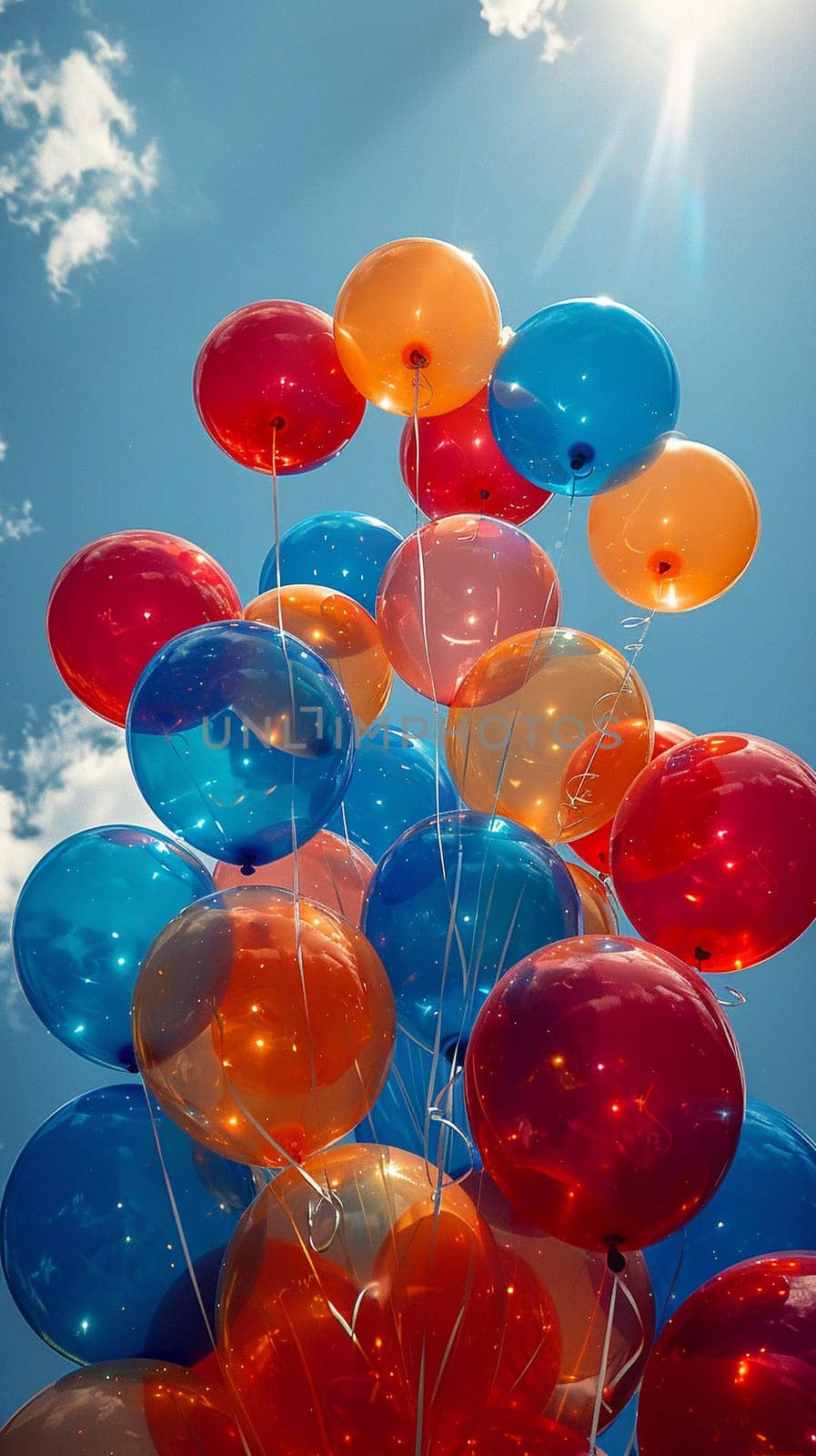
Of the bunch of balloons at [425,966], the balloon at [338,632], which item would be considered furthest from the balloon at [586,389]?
the balloon at [338,632]

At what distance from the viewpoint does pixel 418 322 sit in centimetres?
264

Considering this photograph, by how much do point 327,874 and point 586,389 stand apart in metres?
1.23

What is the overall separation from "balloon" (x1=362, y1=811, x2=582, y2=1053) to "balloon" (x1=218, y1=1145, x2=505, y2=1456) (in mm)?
375

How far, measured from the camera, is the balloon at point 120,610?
2613 mm

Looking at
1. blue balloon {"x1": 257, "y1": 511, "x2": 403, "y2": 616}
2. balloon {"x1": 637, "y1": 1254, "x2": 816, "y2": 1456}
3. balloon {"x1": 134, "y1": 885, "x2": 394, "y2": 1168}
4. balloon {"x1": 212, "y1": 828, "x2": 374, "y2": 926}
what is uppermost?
blue balloon {"x1": 257, "y1": 511, "x2": 403, "y2": 616}

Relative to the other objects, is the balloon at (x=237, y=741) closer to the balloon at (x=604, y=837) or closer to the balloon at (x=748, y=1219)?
the balloon at (x=604, y=837)

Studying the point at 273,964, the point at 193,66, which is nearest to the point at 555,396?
the point at 273,964

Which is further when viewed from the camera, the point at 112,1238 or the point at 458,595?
the point at 458,595

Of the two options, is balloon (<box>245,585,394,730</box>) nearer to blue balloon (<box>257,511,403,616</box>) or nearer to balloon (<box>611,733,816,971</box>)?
blue balloon (<box>257,511,403,616</box>)

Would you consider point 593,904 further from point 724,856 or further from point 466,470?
point 466,470

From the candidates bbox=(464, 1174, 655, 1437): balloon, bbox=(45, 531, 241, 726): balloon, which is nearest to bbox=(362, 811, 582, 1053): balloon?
bbox=(464, 1174, 655, 1437): balloon

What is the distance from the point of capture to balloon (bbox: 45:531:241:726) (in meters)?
2.61

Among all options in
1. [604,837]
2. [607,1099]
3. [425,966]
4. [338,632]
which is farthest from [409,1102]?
[338,632]

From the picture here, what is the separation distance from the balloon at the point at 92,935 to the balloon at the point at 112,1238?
7.8 inches
